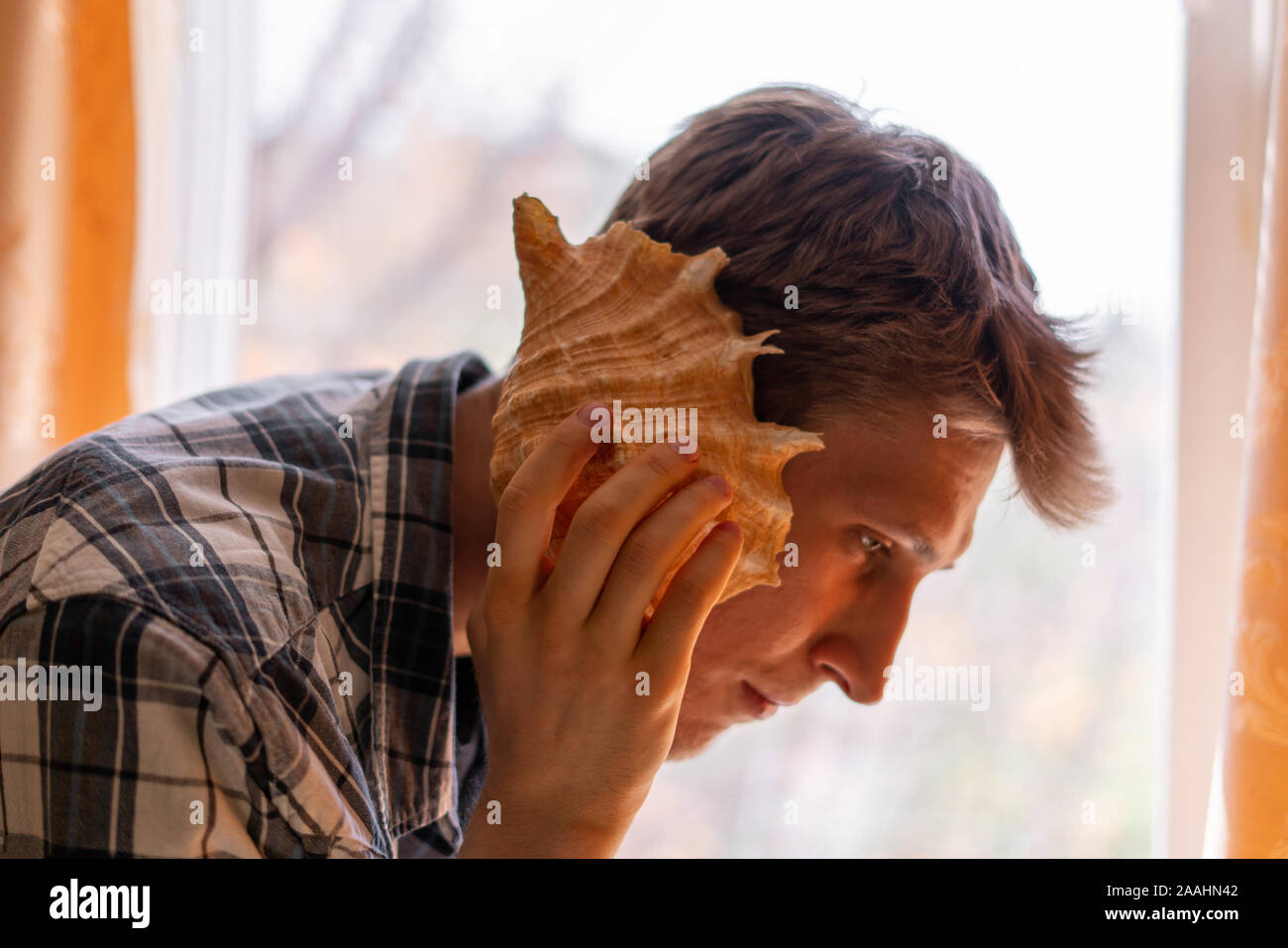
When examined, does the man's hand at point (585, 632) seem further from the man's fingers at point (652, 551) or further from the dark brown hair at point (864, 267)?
the dark brown hair at point (864, 267)

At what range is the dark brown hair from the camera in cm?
79

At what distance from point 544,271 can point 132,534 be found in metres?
0.34

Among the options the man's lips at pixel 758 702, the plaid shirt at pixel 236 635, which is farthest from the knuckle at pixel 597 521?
the man's lips at pixel 758 702

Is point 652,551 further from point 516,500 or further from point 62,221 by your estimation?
point 62,221

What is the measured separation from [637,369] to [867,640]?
0.37 m

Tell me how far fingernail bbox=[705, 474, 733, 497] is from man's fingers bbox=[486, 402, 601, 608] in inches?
3.2

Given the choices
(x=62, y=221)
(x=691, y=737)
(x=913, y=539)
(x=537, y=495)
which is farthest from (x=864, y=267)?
(x=62, y=221)

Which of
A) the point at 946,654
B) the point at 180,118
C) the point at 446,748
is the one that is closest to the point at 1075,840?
the point at 946,654

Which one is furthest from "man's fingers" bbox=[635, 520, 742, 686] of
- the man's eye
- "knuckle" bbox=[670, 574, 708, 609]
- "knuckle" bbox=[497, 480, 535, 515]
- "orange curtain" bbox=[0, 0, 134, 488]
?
Answer: "orange curtain" bbox=[0, 0, 134, 488]

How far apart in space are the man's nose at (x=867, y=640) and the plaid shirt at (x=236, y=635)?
35cm

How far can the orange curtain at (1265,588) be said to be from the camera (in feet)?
2.86

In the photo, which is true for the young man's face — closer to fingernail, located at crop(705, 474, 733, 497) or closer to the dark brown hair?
the dark brown hair

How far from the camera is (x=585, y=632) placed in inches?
25.6
